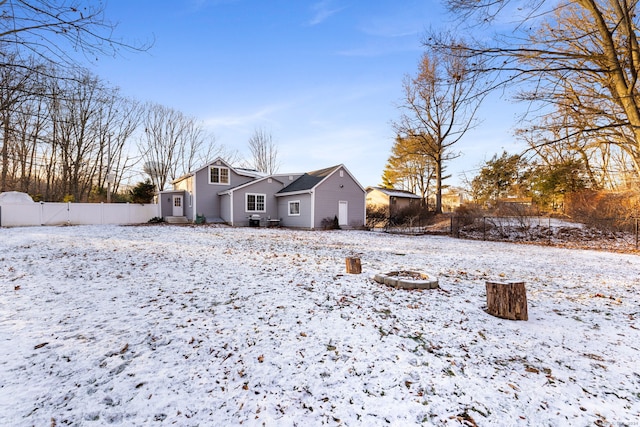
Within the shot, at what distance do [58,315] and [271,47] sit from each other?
33.5 ft

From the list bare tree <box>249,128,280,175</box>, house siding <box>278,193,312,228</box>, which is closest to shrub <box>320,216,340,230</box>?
house siding <box>278,193,312,228</box>

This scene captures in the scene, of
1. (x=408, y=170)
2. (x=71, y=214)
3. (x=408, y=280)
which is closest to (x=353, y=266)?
(x=408, y=280)

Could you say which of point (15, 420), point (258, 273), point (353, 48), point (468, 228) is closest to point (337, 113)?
Answer: point (353, 48)

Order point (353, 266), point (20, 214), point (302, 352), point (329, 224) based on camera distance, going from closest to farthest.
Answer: point (302, 352) → point (353, 266) → point (20, 214) → point (329, 224)

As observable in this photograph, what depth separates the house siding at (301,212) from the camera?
60.4 feet

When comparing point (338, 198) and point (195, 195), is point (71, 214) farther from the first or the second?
point (338, 198)

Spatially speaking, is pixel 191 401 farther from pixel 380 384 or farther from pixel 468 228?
pixel 468 228

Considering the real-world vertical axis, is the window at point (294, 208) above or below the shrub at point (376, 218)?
above

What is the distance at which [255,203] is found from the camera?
64.8ft

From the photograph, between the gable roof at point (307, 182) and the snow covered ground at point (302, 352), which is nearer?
the snow covered ground at point (302, 352)

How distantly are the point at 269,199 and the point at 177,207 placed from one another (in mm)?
7717

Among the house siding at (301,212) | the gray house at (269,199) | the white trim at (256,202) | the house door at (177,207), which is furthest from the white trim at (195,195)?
the house siding at (301,212)

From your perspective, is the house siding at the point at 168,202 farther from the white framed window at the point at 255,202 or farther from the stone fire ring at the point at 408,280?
the stone fire ring at the point at 408,280

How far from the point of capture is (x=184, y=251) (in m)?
8.31
